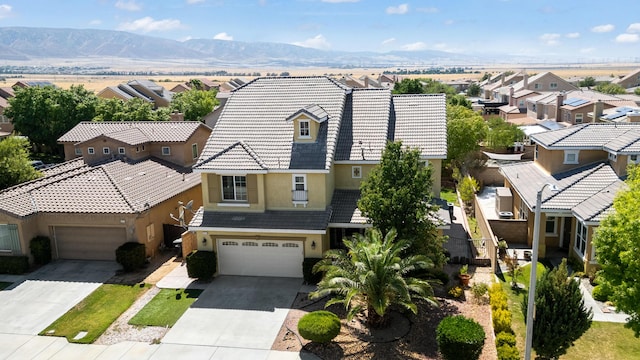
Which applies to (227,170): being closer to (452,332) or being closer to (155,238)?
(155,238)

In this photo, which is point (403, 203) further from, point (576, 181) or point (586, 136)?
point (586, 136)

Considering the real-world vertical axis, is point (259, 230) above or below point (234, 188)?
below

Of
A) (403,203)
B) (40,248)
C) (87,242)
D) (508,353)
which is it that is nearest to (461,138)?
(403,203)

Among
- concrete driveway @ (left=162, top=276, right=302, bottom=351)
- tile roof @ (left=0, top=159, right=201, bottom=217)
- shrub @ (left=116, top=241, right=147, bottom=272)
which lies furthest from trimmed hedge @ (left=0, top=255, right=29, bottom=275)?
concrete driveway @ (left=162, top=276, right=302, bottom=351)

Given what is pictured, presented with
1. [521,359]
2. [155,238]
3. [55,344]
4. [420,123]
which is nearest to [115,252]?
[155,238]

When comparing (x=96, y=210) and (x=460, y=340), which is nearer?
(x=460, y=340)

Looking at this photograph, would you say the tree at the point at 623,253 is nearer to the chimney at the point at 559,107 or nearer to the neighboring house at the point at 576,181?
the neighboring house at the point at 576,181

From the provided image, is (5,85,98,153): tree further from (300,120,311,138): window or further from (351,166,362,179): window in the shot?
(351,166,362,179): window
